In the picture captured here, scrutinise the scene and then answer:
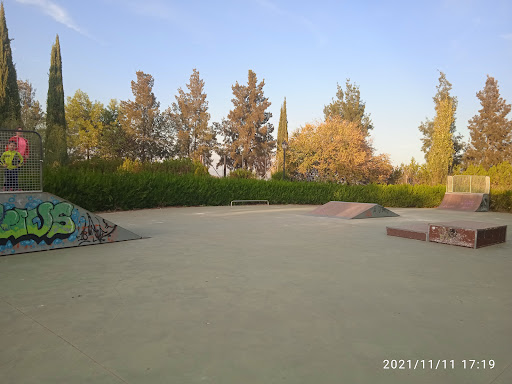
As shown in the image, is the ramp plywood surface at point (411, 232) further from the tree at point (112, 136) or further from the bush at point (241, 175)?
the tree at point (112, 136)

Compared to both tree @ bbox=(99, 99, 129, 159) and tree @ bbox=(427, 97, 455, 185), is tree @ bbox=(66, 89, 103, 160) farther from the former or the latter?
tree @ bbox=(427, 97, 455, 185)

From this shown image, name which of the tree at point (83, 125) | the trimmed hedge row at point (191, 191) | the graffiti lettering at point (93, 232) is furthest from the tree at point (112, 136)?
the graffiti lettering at point (93, 232)

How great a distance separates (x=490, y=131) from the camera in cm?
4838

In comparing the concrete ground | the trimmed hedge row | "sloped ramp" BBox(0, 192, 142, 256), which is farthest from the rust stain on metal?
the trimmed hedge row

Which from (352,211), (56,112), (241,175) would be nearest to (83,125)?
(56,112)

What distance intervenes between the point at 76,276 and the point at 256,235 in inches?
202

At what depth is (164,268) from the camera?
225 inches

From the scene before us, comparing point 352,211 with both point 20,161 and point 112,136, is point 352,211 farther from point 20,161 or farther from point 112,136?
point 112,136

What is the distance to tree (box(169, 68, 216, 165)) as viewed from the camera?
177 ft

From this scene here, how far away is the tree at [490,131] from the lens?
47625mm

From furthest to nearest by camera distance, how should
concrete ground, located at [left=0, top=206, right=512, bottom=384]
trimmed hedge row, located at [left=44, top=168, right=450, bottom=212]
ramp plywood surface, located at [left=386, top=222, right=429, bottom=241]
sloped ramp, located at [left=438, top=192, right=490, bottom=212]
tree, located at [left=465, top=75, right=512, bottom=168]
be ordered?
tree, located at [left=465, top=75, right=512, bottom=168] → sloped ramp, located at [left=438, top=192, right=490, bottom=212] → trimmed hedge row, located at [left=44, top=168, right=450, bottom=212] → ramp plywood surface, located at [left=386, top=222, right=429, bottom=241] → concrete ground, located at [left=0, top=206, right=512, bottom=384]

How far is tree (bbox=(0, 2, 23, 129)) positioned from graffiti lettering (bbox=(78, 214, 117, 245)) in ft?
84.6

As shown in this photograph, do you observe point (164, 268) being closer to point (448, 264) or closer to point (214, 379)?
point (214, 379)

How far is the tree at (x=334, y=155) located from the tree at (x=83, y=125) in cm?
2912
